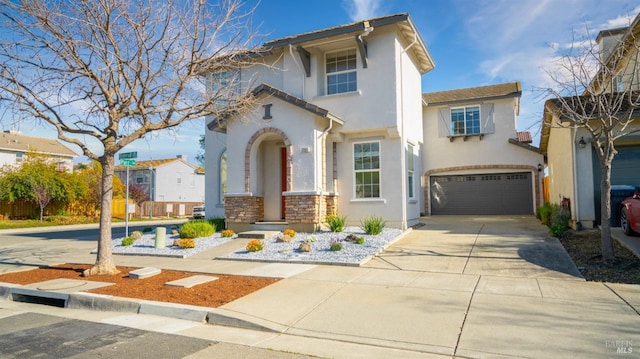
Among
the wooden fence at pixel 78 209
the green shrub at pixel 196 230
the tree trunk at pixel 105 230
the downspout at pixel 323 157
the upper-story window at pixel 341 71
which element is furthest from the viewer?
the wooden fence at pixel 78 209

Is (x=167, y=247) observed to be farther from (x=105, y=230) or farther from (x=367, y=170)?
(x=367, y=170)

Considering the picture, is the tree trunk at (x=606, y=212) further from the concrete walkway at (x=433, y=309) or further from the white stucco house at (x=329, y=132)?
the white stucco house at (x=329, y=132)

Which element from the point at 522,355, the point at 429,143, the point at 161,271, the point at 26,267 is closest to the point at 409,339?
the point at 522,355

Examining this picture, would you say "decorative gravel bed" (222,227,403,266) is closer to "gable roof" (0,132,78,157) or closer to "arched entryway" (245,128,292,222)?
"arched entryway" (245,128,292,222)

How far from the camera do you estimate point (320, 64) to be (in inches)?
591

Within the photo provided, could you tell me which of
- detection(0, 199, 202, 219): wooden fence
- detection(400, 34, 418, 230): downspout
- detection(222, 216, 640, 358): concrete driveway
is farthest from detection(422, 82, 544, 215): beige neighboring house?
detection(0, 199, 202, 219): wooden fence

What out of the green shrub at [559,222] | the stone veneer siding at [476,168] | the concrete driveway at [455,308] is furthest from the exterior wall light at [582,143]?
the stone veneer siding at [476,168]

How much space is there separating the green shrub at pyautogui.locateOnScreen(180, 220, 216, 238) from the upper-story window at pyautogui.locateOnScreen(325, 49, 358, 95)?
6.32 m

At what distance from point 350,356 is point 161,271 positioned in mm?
6109

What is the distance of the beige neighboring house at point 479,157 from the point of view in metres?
19.7

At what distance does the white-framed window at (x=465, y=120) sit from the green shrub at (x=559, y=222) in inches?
321

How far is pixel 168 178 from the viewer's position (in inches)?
1773

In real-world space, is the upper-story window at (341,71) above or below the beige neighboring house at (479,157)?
above

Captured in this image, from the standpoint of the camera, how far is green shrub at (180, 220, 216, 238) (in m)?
13.3
